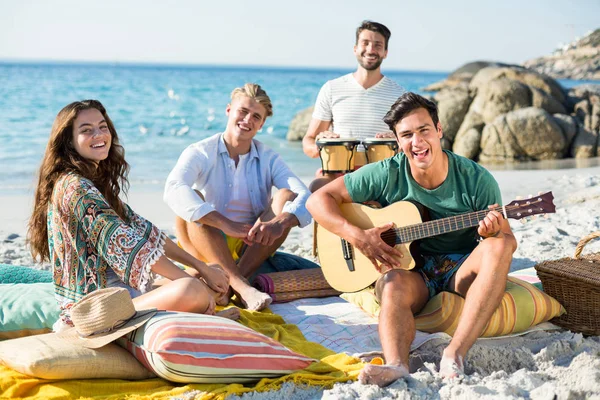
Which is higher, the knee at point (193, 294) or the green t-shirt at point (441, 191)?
the green t-shirt at point (441, 191)

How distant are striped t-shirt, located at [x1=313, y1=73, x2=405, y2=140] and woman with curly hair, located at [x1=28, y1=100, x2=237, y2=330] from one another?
2.78m

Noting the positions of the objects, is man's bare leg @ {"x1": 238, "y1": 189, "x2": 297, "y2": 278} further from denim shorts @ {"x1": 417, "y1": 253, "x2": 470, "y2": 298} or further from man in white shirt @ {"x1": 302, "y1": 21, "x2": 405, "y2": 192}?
denim shorts @ {"x1": 417, "y1": 253, "x2": 470, "y2": 298}

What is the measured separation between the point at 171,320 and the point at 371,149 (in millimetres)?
2722

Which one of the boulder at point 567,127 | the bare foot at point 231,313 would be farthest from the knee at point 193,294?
the boulder at point 567,127

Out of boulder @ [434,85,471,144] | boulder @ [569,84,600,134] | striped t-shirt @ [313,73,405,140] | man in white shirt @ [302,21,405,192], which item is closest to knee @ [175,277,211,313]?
man in white shirt @ [302,21,405,192]

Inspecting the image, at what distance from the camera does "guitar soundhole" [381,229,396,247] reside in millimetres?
4148

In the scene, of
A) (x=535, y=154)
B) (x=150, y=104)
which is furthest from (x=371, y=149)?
(x=150, y=104)

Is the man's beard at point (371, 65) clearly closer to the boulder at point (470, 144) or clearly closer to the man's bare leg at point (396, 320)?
the man's bare leg at point (396, 320)

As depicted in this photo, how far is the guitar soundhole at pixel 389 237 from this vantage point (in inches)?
163

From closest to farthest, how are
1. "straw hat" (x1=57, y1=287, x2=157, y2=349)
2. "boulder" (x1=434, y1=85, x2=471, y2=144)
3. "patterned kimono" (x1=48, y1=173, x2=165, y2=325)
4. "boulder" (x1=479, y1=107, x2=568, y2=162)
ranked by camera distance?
"straw hat" (x1=57, y1=287, x2=157, y2=349), "patterned kimono" (x1=48, y1=173, x2=165, y2=325), "boulder" (x1=479, y1=107, x2=568, y2=162), "boulder" (x1=434, y1=85, x2=471, y2=144)

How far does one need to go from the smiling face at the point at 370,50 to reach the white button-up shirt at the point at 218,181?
144 cm

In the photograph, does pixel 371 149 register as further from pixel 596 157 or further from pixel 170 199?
pixel 596 157

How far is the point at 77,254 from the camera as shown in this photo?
371 cm

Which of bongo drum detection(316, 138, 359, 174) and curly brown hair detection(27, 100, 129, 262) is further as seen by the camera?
bongo drum detection(316, 138, 359, 174)
